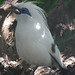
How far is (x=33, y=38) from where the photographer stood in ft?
10.9

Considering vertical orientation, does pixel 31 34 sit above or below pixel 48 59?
above

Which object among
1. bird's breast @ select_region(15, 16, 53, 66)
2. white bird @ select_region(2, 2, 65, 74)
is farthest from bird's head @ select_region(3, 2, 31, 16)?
bird's breast @ select_region(15, 16, 53, 66)

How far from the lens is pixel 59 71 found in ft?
11.5

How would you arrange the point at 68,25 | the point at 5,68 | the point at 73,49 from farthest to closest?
1. the point at 68,25
2. the point at 73,49
3. the point at 5,68

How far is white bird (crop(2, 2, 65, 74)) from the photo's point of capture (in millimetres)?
3320

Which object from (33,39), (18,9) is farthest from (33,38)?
(18,9)

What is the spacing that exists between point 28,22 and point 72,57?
3.15ft

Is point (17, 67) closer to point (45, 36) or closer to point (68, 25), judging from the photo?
point (45, 36)

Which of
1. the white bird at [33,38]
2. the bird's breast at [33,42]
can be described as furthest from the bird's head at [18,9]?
the bird's breast at [33,42]

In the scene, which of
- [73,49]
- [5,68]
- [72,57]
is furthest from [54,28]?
[5,68]

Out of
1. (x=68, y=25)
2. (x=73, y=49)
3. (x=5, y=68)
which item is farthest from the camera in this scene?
(x=68, y=25)

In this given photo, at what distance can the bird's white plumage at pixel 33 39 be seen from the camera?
3.32 metres

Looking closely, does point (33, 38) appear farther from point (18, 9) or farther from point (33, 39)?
point (18, 9)

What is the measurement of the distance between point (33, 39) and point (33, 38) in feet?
0.05
